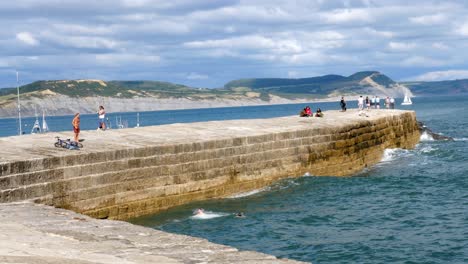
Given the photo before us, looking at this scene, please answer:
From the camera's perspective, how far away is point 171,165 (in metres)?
20.6

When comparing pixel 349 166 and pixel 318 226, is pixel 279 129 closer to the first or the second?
pixel 349 166

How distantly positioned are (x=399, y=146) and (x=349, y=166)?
1305 centimetres

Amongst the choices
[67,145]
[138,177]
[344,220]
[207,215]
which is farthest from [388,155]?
[67,145]

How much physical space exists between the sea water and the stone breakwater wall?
0.51 m

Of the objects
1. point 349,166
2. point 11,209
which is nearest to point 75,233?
point 11,209

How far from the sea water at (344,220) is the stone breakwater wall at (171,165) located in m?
0.51

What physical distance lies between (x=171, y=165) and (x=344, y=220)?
524 cm

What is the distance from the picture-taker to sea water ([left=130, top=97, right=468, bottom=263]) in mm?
15703

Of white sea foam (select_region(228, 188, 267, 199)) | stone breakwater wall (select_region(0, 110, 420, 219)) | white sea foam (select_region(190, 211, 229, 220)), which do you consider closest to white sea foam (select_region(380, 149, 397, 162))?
stone breakwater wall (select_region(0, 110, 420, 219))

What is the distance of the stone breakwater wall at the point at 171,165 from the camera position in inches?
650

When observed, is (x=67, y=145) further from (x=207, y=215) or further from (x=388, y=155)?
(x=388, y=155)

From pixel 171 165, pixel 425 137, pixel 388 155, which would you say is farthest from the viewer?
pixel 425 137

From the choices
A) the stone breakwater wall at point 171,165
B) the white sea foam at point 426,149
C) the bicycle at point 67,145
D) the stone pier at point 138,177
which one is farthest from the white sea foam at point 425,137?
the bicycle at point 67,145

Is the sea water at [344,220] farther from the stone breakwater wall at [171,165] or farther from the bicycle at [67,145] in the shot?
the bicycle at [67,145]
